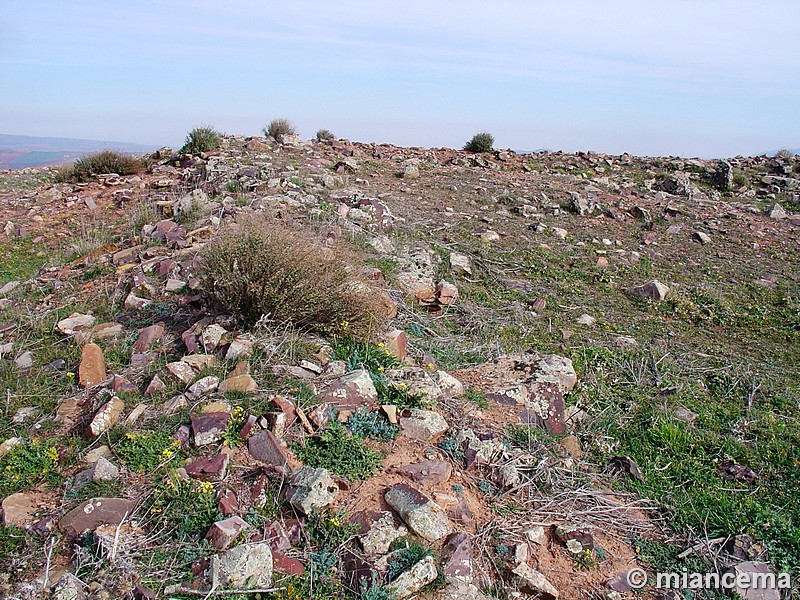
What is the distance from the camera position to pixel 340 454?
3119 millimetres

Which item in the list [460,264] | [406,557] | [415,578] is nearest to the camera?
[415,578]

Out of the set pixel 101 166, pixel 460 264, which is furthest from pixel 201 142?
pixel 460 264

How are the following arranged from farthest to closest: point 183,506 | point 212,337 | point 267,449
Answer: point 212,337 < point 267,449 < point 183,506

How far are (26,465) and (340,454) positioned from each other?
1.60 m

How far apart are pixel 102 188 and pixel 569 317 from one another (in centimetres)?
895

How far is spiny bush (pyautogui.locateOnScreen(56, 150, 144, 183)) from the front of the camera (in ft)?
37.2

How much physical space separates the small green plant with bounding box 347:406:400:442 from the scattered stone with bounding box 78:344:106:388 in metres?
1.73

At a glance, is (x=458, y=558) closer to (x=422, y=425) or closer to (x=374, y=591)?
(x=374, y=591)

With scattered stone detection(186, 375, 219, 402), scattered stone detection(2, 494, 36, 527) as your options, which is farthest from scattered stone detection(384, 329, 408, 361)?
scattered stone detection(2, 494, 36, 527)

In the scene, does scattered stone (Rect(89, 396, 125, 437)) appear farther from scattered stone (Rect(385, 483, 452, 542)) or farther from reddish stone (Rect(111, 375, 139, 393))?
scattered stone (Rect(385, 483, 452, 542))

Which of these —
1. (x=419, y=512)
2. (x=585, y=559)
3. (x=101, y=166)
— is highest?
(x=101, y=166)

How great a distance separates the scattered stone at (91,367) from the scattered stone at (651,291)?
5743mm

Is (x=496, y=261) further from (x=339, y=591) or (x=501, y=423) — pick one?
(x=339, y=591)

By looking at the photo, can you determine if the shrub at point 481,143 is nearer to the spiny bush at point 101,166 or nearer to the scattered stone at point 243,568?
the spiny bush at point 101,166
